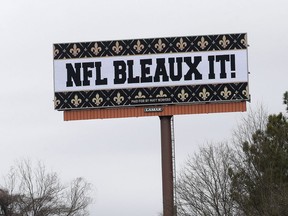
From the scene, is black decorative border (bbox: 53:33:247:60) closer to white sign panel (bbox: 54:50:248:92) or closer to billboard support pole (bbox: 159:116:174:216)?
white sign panel (bbox: 54:50:248:92)

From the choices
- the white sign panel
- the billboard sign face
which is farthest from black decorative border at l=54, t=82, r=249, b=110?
the white sign panel

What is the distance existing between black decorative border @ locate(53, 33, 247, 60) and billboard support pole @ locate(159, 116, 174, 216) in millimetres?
3593

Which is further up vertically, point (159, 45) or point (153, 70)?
point (159, 45)

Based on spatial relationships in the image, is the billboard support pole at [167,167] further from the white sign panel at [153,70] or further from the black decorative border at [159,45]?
the black decorative border at [159,45]

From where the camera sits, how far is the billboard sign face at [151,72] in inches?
2185

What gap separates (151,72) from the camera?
2196 inches

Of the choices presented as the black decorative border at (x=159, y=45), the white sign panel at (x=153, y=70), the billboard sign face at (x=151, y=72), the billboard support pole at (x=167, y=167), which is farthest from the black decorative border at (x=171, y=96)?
the black decorative border at (x=159, y=45)

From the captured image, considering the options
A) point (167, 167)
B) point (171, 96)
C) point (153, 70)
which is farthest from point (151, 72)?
point (167, 167)

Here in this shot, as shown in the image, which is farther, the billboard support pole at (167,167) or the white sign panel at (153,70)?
the white sign panel at (153,70)

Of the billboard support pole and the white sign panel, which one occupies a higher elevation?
the white sign panel

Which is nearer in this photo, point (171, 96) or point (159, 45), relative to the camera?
point (171, 96)

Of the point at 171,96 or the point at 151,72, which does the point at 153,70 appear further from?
the point at 171,96

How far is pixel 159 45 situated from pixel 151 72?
1415 millimetres

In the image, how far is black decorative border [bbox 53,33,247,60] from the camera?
55.7 m
